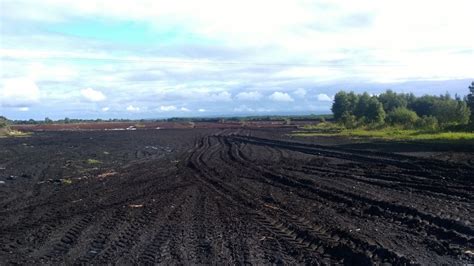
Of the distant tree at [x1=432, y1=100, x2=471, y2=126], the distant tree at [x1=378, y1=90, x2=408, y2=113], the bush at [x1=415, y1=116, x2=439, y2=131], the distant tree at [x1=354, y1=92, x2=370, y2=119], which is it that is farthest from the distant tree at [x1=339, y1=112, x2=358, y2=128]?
the distant tree at [x1=378, y1=90, x2=408, y2=113]

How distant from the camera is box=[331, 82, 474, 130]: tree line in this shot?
188ft

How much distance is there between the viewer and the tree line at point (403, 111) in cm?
5734

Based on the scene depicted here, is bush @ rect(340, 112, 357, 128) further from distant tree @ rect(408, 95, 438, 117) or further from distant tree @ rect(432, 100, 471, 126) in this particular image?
distant tree @ rect(408, 95, 438, 117)

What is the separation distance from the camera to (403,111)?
6788 cm

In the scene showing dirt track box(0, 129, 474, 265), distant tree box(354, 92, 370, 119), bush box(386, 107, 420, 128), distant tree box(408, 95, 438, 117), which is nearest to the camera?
dirt track box(0, 129, 474, 265)

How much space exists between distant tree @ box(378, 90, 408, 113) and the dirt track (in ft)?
241

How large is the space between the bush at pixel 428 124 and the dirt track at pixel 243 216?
34.1 meters

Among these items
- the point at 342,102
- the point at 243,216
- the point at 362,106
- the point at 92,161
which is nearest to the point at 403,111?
the point at 362,106

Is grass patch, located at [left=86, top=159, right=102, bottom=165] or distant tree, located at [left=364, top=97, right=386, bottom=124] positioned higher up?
distant tree, located at [left=364, top=97, right=386, bottom=124]

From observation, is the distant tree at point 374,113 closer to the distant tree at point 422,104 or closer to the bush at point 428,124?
Answer: the bush at point 428,124

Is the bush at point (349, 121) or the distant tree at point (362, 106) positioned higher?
the distant tree at point (362, 106)

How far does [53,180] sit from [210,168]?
273 inches

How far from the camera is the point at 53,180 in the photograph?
70.7 ft

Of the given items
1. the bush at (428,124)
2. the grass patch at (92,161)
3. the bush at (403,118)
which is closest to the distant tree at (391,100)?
the bush at (403,118)
